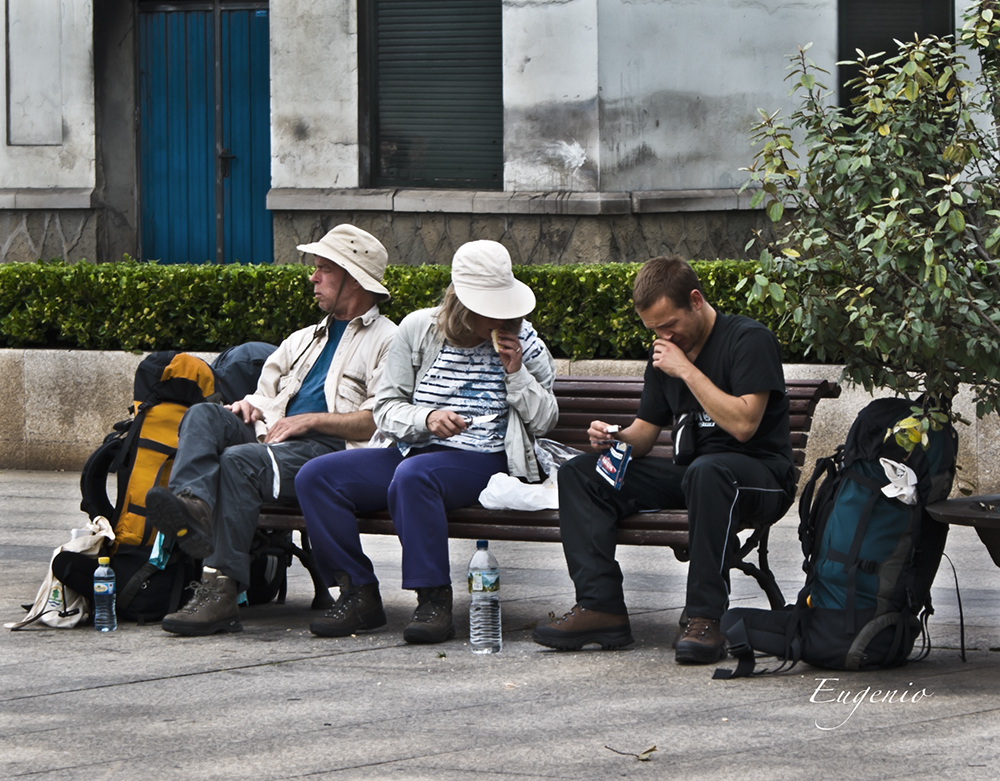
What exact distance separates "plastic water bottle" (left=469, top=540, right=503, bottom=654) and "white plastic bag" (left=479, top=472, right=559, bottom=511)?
0.86 feet

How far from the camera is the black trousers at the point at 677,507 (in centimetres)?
552

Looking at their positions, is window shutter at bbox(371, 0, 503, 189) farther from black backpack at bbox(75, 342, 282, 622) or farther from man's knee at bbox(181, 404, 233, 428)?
man's knee at bbox(181, 404, 233, 428)

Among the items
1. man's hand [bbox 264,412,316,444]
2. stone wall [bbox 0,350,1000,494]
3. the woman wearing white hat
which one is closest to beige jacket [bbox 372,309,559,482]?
the woman wearing white hat

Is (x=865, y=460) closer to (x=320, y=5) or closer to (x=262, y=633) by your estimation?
(x=262, y=633)

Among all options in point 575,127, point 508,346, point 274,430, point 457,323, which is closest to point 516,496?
point 508,346

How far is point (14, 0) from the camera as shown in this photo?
13625 millimetres

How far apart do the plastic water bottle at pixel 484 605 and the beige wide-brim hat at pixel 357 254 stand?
144 cm

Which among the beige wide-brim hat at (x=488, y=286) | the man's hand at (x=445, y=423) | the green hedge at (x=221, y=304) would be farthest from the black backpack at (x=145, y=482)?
the green hedge at (x=221, y=304)

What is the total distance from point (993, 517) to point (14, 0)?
36.7 feet

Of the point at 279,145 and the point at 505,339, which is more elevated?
the point at 279,145

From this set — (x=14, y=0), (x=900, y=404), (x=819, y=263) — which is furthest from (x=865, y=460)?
(x=14, y=0)

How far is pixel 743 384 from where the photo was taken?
18.5ft

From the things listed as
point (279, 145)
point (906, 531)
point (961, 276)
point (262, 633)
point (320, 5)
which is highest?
point (320, 5)

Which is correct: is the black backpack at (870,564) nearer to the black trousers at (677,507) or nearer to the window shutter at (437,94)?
the black trousers at (677,507)
